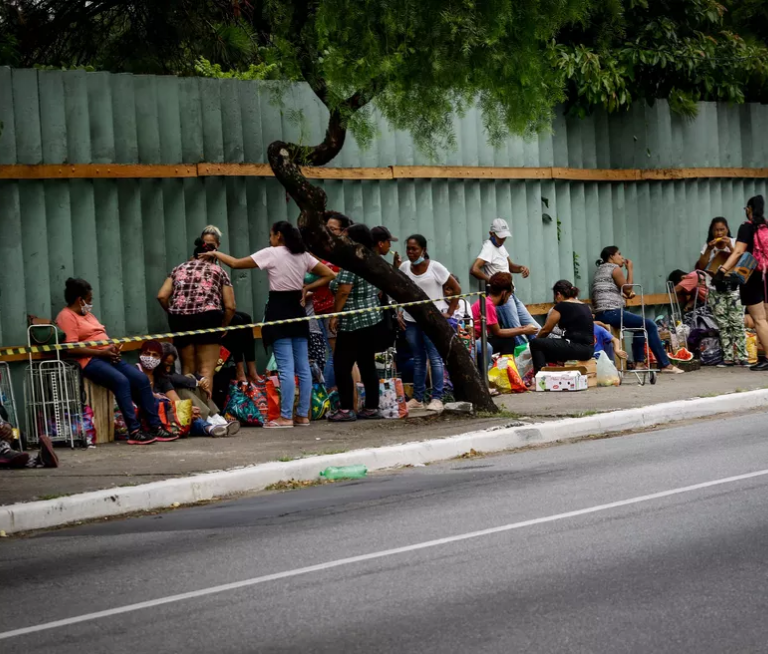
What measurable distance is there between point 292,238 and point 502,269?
158 inches

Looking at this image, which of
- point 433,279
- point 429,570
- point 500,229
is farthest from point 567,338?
point 429,570

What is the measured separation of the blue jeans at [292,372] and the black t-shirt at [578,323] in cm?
396

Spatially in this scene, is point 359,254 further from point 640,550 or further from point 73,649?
point 73,649

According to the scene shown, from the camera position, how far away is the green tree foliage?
18.9m

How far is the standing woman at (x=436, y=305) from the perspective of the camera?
15.2m

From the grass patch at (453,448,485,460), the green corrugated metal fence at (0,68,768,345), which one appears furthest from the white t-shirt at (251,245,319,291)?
the grass patch at (453,448,485,460)

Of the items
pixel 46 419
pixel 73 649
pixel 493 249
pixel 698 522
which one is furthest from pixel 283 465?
pixel 493 249

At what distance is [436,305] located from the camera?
15695 mm

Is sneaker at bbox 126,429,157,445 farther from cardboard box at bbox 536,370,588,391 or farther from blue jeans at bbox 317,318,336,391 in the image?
cardboard box at bbox 536,370,588,391

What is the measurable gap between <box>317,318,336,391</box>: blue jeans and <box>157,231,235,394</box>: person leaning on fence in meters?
1.28

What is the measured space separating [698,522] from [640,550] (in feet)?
2.84

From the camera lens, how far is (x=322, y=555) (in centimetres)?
818

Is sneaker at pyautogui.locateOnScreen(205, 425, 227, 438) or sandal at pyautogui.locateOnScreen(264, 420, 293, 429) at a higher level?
sneaker at pyautogui.locateOnScreen(205, 425, 227, 438)

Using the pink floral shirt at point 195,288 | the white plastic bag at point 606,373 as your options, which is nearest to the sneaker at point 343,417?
the pink floral shirt at point 195,288
